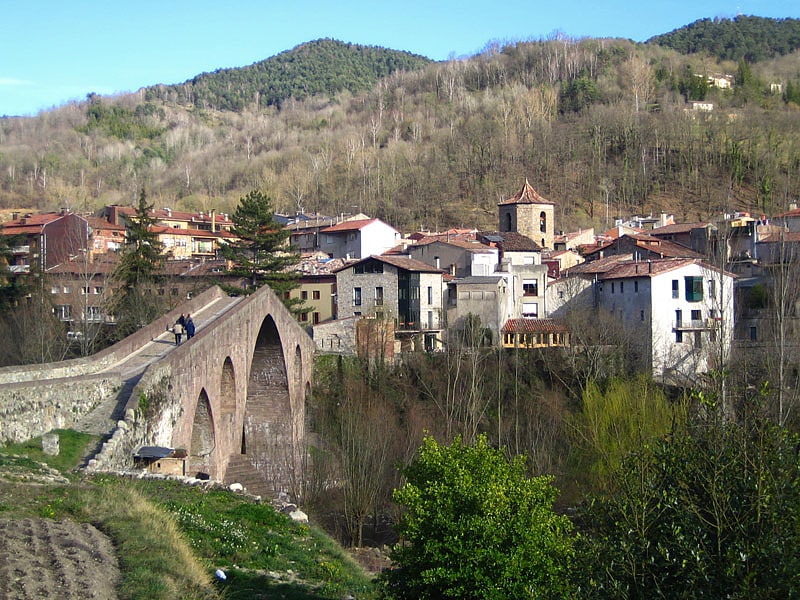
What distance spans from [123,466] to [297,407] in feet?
65.1

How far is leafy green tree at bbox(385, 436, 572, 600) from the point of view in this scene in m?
9.88

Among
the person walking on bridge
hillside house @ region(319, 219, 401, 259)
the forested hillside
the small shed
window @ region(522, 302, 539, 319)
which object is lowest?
the small shed

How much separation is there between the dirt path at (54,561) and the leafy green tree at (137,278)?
29.7 metres

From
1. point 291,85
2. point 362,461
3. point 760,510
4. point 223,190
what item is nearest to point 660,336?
point 362,461

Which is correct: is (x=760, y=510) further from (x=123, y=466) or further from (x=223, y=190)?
(x=223, y=190)

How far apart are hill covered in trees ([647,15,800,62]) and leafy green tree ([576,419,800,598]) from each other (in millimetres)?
139945

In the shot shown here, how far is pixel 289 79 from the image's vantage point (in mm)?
177875

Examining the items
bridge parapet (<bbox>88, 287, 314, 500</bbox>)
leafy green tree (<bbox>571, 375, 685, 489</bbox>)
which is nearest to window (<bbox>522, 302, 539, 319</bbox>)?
bridge parapet (<bbox>88, 287, 314, 500</bbox>)

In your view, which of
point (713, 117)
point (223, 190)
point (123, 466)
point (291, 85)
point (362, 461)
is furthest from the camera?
point (291, 85)

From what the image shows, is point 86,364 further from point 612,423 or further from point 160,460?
point 612,423

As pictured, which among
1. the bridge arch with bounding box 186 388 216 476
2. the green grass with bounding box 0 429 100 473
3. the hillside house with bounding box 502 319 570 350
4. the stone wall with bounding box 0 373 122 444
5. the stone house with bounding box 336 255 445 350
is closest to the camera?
the green grass with bounding box 0 429 100 473

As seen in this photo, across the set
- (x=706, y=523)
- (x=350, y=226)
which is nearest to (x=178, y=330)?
(x=706, y=523)

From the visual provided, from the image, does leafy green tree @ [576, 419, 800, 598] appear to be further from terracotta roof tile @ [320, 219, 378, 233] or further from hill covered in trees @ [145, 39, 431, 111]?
hill covered in trees @ [145, 39, 431, 111]

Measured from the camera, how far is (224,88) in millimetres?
176875
